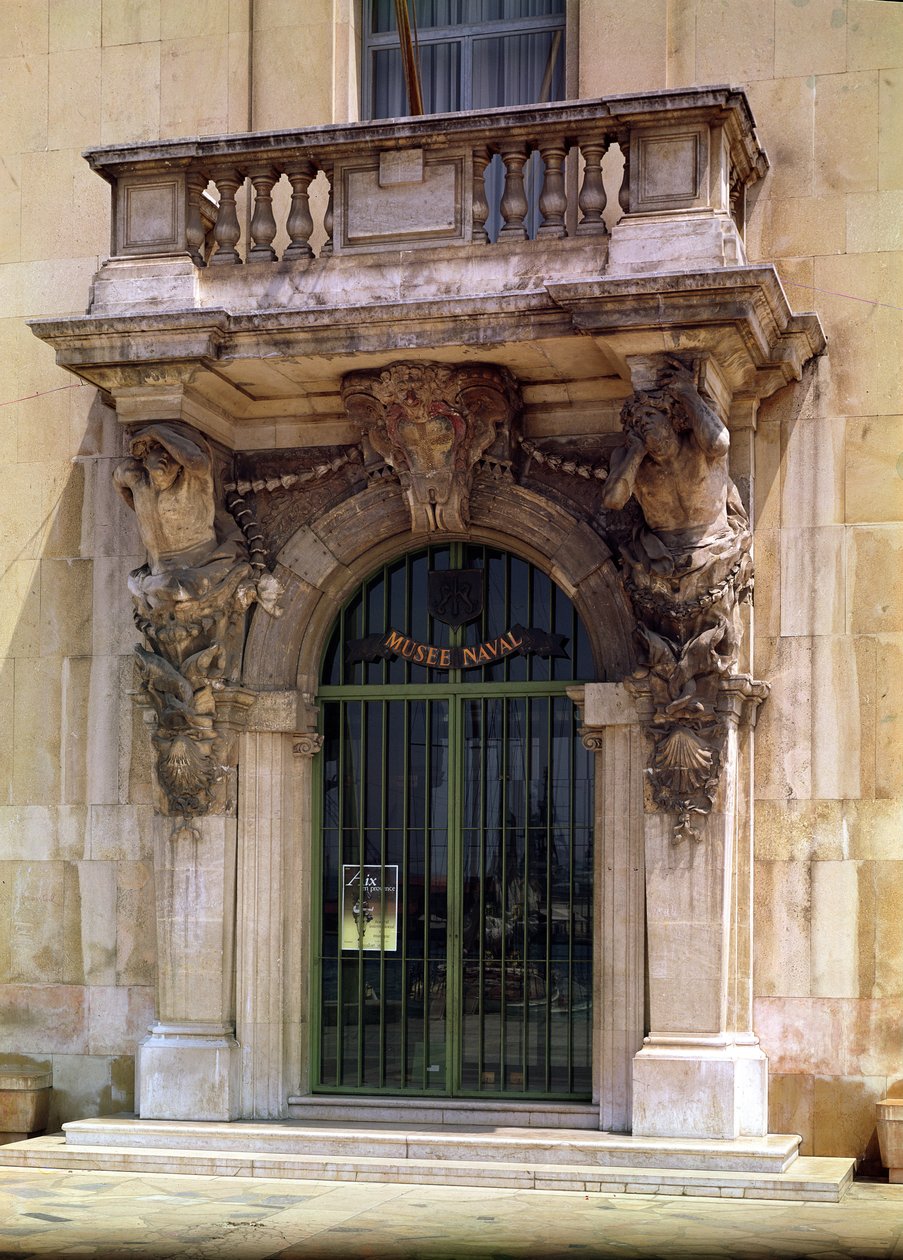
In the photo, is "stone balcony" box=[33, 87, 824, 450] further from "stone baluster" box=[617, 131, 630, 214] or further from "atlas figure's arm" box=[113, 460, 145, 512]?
"atlas figure's arm" box=[113, 460, 145, 512]

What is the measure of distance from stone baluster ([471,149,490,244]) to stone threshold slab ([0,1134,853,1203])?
553 centimetres

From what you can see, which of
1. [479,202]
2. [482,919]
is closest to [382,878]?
[482,919]

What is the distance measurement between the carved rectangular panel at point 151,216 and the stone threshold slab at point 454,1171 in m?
5.62

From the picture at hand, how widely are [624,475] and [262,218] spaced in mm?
2894

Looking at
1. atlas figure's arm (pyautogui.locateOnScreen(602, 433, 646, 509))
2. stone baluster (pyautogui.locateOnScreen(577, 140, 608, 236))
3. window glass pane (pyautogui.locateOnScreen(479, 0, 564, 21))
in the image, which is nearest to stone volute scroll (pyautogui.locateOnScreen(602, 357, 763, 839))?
atlas figure's arm (pyautogui.locateOnScreen(602, 433, 646, 509))

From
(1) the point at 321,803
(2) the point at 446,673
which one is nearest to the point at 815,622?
(2) the point at 446,673

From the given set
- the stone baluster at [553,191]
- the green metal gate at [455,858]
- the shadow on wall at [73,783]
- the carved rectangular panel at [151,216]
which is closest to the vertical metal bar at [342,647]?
the green metal gate at [455,858]

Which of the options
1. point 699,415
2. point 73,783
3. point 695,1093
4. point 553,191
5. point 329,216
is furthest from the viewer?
point 73,783

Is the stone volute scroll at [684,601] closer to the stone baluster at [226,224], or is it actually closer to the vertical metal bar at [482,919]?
the vertical metal bar at [482,919]

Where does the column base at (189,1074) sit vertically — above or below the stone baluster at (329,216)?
below

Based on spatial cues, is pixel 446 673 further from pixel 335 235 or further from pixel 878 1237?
pixel 878 1237

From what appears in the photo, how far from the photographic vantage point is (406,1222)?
10531 millimetres

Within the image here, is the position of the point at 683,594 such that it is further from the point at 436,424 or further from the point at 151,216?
the point at 151,216

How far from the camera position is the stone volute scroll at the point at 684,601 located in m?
11.8
